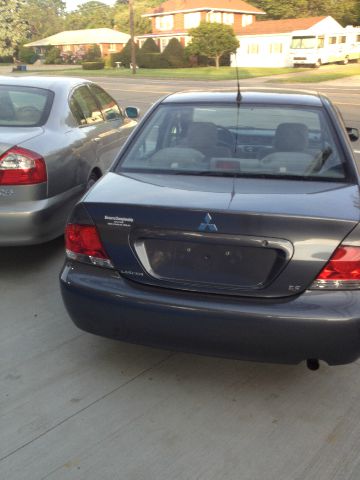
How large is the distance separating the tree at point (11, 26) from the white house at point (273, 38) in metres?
32.1

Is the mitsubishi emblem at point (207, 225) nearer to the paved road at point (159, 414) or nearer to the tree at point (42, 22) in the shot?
the paved road at point (159, 414)

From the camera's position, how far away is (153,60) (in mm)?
49812

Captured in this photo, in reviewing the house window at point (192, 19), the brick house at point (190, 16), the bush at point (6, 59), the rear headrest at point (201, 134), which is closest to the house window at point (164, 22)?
the brick house at point (190, 16)

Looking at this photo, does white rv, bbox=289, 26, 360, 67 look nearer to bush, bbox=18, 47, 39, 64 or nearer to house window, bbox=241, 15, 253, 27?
house window, bbox=241, 15, 253, 27

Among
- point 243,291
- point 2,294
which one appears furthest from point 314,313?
point 2,294

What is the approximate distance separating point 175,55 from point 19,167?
47607 millimetres

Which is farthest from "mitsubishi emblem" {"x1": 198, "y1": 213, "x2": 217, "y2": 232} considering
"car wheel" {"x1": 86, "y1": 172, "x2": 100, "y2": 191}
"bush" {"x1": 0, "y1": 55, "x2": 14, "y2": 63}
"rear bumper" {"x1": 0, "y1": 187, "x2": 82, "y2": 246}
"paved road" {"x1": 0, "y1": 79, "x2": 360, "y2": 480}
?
"bush" {"x1": 0, "y1": 55, "x2": 14, "y2": 63}

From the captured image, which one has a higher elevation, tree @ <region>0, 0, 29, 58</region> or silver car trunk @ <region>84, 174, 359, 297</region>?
tree @ <region>0, 0, 29, 58</region>

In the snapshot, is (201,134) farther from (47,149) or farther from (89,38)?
(89,38)

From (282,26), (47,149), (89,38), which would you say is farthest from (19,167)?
(89,38)

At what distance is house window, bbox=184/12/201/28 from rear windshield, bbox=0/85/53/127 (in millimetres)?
56736

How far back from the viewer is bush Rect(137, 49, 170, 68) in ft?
162

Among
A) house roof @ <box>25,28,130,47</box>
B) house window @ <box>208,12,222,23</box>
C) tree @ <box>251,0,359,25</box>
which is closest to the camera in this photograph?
house window @ <box>208,12,222,23</box>

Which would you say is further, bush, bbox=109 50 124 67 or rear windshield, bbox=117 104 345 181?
bush, bbox=109 50 124 67
